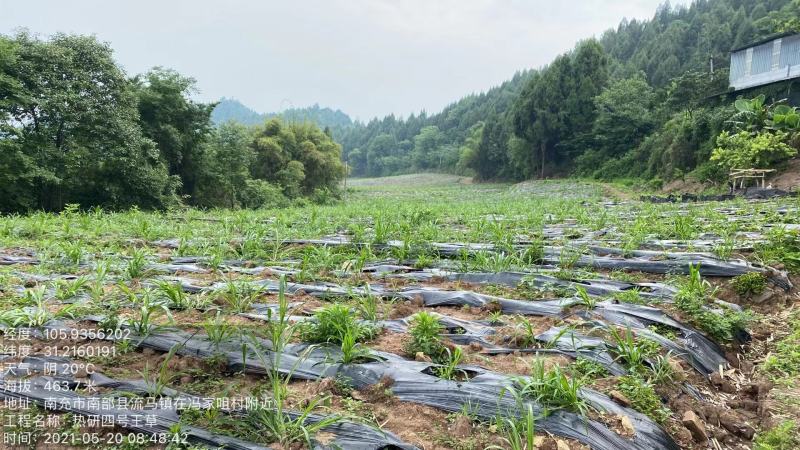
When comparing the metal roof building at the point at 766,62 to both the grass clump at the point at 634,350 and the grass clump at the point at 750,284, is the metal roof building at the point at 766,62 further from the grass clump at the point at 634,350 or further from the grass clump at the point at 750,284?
the grass clump at the point at 634,350

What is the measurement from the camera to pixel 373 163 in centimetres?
8781

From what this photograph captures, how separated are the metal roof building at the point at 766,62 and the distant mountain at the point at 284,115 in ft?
78.5

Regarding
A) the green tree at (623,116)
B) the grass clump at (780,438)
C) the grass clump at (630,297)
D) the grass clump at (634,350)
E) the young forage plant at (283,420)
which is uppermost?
the green tree at (623,116)

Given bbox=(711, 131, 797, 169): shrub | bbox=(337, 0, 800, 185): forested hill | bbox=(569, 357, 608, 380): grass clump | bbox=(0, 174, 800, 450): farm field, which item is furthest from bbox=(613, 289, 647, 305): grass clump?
bbox=(337, 0, 800, 185): forested hill

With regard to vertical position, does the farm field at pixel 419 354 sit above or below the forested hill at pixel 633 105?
below

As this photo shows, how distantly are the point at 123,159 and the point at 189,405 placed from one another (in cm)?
1319

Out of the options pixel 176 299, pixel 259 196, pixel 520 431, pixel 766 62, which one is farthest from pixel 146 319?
pixel 766 62

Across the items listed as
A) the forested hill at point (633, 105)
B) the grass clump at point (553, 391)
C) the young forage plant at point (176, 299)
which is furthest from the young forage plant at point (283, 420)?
the forested hill at point (633, 105)

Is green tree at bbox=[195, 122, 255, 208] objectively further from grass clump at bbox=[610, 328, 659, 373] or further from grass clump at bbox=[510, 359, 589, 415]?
grass clump at bbox=[510, 359, 589, 415]

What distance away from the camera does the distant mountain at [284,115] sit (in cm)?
2646

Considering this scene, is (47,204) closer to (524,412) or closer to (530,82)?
(524,412)

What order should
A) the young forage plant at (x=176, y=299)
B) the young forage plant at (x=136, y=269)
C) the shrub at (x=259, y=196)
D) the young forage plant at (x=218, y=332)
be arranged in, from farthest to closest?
the shrub at (x=259, y=196)
the young forage plant at (x=136, y=269)
the young forage plant at (x=176, y=299)
the young forage plant at (x=218, y=332)

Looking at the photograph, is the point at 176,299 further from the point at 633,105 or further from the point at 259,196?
the point at 633,105

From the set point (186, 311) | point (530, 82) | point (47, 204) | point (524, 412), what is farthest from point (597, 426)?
point (530, 82)
